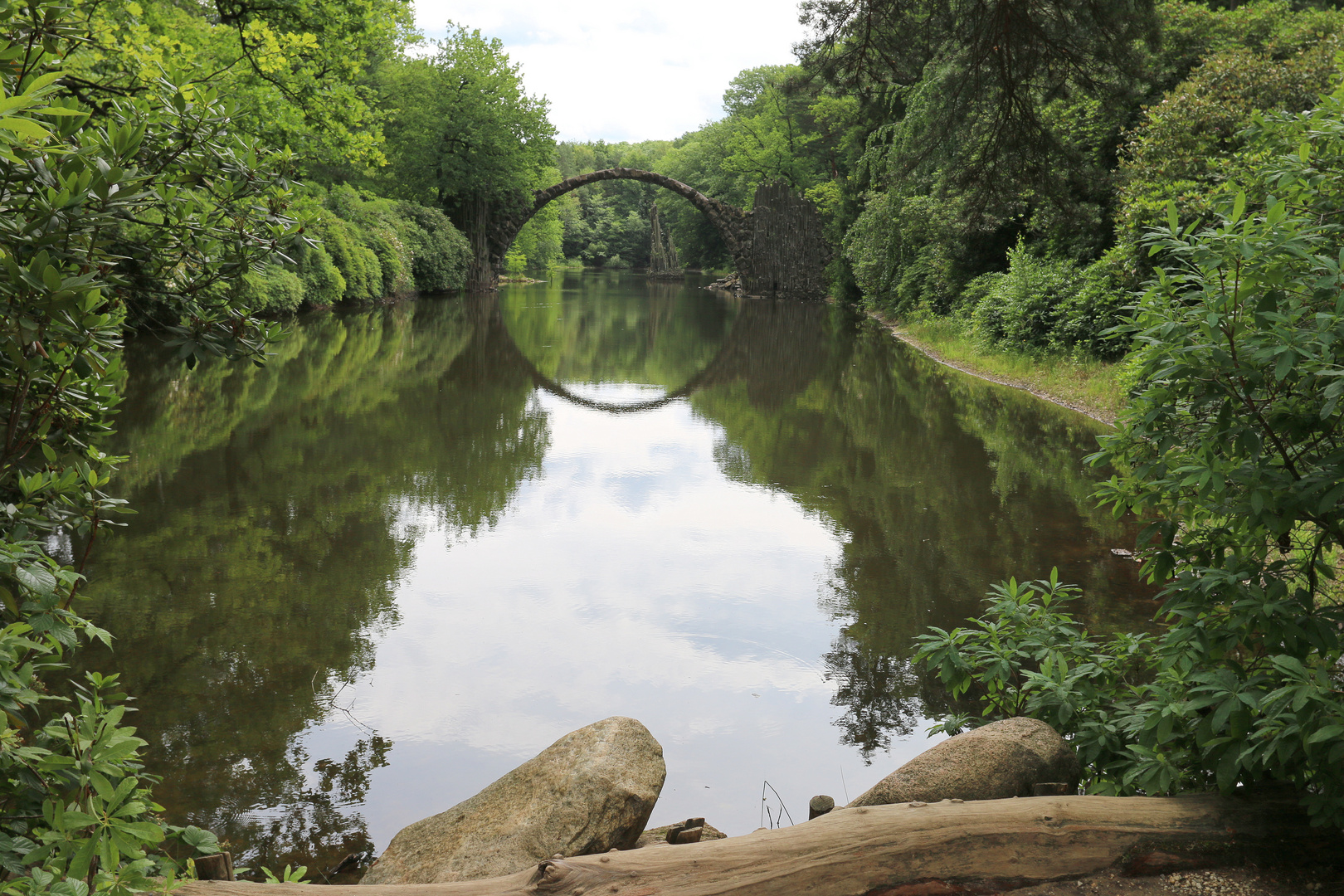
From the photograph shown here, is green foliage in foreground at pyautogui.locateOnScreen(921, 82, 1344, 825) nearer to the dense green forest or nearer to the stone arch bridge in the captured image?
the dense green forest

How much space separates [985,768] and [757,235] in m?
44.5

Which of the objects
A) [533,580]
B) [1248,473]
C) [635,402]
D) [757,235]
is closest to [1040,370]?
[635,402]

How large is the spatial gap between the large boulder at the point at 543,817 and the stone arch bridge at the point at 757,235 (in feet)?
136

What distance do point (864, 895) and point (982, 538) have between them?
17.3 ft

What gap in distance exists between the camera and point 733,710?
4.86 m

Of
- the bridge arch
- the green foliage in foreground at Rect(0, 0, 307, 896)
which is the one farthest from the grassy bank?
the bridge arch

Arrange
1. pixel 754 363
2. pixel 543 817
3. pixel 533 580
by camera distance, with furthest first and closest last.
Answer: pixel 754 363, pixel 533 580, pixel 543 817

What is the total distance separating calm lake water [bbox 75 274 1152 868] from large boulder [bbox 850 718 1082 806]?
712 mm

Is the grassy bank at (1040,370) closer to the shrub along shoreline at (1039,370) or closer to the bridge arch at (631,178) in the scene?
the shrub along shoreline at (1039,370)

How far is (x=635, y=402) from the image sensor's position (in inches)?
588

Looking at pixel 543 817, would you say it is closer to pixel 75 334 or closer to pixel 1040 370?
pixel 75 334

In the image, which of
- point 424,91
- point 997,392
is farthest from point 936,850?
point 424,91

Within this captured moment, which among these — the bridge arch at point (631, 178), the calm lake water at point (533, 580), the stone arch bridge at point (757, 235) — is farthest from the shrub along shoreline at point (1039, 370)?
the bridge arch at point (631, 178)

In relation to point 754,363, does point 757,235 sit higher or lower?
higher
